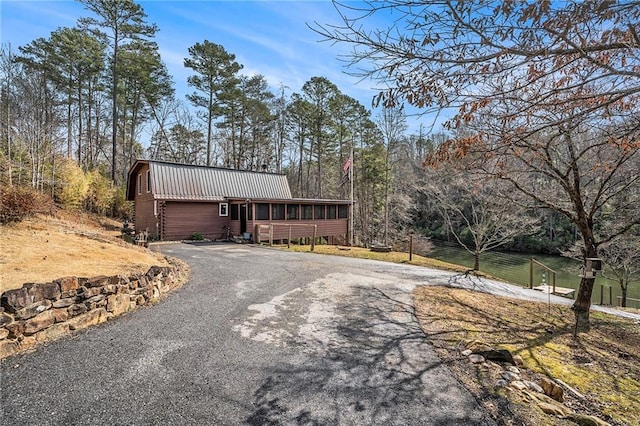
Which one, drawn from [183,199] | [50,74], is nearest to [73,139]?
[50,74]

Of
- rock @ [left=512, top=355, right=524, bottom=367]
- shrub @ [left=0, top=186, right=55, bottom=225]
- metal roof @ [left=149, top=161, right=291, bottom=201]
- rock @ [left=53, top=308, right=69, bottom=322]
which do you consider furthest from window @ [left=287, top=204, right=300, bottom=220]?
rock @ [left=512, top=355, right=524, bottom=367]

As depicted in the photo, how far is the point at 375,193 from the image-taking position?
29.4m

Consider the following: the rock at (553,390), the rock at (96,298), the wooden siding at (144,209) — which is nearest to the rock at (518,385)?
the rock at (553,390)

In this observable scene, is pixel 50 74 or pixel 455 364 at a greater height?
pixel 50 74

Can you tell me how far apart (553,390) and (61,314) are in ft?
19.0

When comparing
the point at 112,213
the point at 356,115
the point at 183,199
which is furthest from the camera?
the point at 356,115

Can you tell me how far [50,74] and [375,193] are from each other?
1012 inches

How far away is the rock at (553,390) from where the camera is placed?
326 centimetres

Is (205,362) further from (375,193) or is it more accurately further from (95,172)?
(375,193)

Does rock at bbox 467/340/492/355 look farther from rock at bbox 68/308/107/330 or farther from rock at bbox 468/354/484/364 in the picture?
rock at bbox 68/308/107/330

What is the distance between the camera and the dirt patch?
311cm

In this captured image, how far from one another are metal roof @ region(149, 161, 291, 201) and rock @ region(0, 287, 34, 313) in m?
13.0

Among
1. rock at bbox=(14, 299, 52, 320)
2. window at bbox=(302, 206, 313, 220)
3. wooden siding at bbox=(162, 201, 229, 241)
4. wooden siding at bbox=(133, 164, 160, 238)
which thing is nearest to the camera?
rock at bbox=(14, 299, 52, 320)

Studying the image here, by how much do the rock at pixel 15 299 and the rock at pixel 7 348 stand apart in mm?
329
